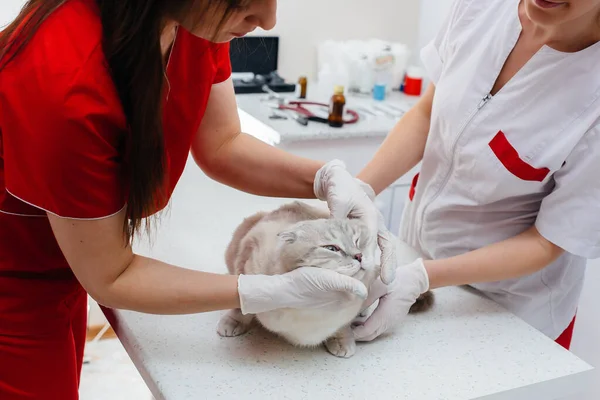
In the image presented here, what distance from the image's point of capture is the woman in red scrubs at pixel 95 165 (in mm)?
793

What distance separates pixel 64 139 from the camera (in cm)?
78

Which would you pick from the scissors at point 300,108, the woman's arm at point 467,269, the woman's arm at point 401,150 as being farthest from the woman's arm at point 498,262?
the scissors at point 300,108

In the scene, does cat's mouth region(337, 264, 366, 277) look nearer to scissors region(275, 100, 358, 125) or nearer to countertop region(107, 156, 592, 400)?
countertop region(107, 156, 592, 400)

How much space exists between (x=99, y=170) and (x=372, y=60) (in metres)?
2.37

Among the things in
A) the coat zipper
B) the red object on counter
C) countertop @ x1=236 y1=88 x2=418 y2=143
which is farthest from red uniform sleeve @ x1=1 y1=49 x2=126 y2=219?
the red object on counter

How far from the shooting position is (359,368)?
105cm

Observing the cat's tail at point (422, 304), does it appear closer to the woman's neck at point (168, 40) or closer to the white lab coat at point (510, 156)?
the white lab coat at point (510, 156)

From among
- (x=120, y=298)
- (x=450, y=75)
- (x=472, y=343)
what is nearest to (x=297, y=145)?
(x=450, y=75)

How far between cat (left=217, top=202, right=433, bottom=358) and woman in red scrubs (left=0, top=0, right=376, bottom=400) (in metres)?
0.04

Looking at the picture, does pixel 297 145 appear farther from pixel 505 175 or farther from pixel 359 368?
pixel 359 368

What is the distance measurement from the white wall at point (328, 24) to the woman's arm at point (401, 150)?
1431 millimetres

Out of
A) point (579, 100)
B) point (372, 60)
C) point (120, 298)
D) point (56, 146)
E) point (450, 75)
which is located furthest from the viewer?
point (372, 60)

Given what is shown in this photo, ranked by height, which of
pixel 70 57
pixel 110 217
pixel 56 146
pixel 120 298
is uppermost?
pixel 70 57

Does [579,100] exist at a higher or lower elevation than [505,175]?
higher
